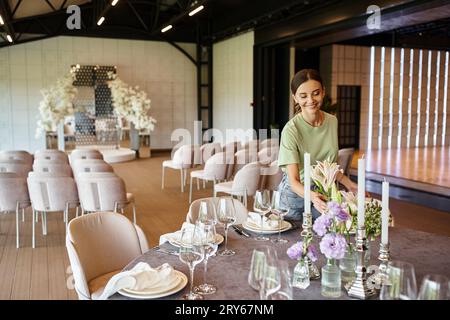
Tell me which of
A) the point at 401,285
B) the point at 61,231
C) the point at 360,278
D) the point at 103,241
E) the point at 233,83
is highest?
the point at 233,83

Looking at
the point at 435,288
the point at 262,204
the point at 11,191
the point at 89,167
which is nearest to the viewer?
the point at 435,288

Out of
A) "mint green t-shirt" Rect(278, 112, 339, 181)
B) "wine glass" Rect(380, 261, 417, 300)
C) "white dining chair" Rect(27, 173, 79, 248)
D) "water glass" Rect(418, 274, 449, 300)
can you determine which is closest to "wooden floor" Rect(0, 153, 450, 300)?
"white dining chair" Rect(27, 173, 79, 248)

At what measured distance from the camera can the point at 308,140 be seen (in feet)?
9.28

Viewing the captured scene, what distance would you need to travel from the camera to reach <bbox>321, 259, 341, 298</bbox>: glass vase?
181 centimetres

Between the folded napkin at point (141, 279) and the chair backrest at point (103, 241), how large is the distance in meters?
0.80

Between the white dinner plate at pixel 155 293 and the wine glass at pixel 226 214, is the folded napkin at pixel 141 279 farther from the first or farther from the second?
the wine glass at pixel 226 214

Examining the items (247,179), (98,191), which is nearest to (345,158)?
(247,179)

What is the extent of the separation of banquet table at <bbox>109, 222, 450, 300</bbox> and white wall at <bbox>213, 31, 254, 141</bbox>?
1085 centimetres

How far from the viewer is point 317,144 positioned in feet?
9.33

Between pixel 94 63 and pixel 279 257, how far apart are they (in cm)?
1407

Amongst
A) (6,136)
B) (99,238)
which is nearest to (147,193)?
(99,238)

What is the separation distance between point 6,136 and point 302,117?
14.0 m

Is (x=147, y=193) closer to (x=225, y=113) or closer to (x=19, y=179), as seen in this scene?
(x=19, y=179)

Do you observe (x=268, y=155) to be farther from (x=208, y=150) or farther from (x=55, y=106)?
(x=55, y=106)
